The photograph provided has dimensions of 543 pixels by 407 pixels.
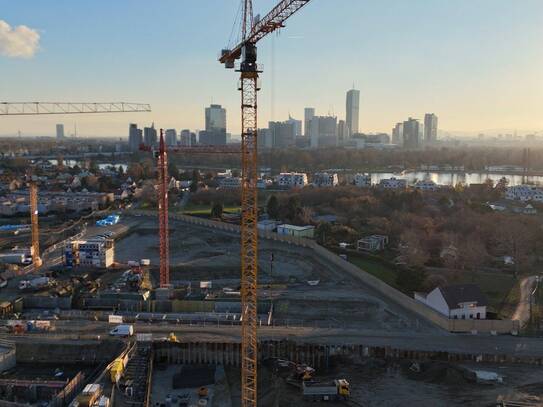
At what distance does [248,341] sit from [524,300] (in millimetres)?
9075

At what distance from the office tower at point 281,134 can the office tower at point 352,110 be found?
153ft

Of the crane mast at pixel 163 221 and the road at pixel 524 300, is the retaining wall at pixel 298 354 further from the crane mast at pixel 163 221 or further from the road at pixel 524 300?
the crane mast at pixel 163 221

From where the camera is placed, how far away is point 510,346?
1238 centimetres

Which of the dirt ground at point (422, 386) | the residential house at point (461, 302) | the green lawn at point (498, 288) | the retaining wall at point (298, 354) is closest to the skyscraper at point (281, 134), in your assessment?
the green lawn at point (498, 288)

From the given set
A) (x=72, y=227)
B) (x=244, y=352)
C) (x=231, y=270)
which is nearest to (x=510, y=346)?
(x=244, y=352)

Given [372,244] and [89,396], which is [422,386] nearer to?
[89,396]

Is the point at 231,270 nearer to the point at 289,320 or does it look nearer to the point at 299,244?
the point at 299,244

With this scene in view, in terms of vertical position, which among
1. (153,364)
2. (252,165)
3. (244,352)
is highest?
(252,165)

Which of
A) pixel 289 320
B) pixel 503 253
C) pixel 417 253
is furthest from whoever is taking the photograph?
pixel 503 253

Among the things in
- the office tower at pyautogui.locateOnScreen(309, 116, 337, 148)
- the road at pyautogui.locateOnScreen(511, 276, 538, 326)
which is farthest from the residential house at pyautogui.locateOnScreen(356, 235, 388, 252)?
the office tower at pyautogui.locateOnScreen(309, 116, 337, 148)

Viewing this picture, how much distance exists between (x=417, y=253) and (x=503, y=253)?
392 cm

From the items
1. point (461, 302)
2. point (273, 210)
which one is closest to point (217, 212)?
point (273, 210)

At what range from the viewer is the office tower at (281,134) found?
98.3m

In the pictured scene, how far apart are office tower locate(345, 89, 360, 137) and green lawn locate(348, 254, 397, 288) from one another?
137 m
